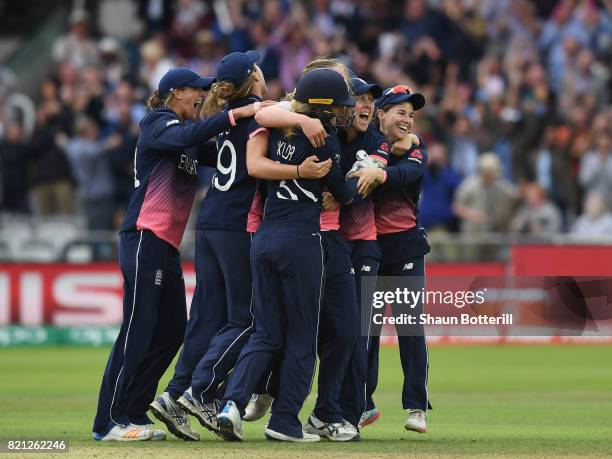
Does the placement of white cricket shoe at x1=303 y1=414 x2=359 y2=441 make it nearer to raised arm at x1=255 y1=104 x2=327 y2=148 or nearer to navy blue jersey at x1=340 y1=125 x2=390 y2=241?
navy blue jersey at x1=340 y1=125 x2=390 y2=241

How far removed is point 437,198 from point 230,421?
13023 mm

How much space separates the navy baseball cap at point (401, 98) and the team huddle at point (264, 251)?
0.04 ft

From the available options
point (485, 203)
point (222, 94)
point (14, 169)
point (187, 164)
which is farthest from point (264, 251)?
point (14, 169)

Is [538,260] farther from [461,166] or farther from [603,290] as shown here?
[603,290]

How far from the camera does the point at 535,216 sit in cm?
2239

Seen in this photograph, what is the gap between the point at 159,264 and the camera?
10.6 metres

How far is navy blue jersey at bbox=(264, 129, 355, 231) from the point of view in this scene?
1015 centimetres

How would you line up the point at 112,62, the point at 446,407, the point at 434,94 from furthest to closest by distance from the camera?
the point at 112,62 → the point at 434,94 → the point at 446,407

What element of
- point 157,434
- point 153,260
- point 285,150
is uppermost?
point 285,150

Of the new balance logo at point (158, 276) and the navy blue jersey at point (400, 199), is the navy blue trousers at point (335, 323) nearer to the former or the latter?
the navy blue jersey at point (400, 199)

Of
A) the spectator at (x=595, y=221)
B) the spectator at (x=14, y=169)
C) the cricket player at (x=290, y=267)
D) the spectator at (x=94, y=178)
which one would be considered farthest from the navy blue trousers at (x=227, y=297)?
the spectator at (x=14, y=169)

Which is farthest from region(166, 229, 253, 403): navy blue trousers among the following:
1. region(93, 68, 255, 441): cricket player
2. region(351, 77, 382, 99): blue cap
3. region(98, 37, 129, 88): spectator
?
region(98, 37, 129, 88): spectator

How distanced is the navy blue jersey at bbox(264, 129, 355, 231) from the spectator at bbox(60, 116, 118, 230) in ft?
43.4

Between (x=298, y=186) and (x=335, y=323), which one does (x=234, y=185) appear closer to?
(x=298, y=186)
